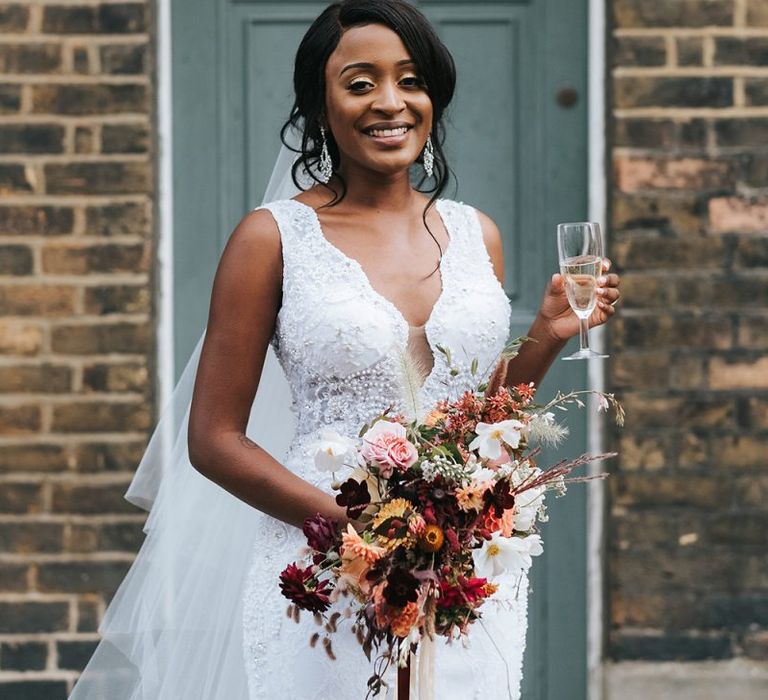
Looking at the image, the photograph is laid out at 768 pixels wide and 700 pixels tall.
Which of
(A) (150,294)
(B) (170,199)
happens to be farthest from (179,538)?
(B) (170,199)

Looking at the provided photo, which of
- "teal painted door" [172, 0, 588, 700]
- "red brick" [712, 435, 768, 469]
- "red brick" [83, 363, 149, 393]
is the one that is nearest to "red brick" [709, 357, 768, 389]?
"red brick" [712, 435, 768, 469]

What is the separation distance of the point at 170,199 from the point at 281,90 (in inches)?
19.7

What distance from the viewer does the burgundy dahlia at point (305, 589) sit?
2281 mm

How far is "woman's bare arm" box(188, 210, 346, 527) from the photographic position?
265 cm

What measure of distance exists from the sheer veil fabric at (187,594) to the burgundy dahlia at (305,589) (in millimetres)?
814

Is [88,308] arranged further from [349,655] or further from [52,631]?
[349,655]

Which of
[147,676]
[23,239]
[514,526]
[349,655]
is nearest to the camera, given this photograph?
[514,526]

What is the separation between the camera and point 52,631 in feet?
14.1

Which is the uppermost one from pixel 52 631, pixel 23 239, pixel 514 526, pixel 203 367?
pixel 23 239

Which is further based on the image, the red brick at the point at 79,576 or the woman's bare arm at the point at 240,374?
the red brick at the point at 79,576

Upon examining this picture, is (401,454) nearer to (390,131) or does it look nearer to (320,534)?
(320,534)

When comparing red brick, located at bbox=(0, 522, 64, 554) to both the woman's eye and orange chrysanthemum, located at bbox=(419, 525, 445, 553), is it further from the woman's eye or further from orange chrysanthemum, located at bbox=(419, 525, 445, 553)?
orange chrysanthemum, located at bbox=(419, 525, 445, 553)

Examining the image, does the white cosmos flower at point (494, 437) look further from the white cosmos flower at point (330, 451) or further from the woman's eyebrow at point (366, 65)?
the woman's eyebrow at point (366, 65)

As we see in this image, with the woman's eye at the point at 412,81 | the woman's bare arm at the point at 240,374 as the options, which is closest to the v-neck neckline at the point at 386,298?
the woman's bare arm at the point at 240,374
